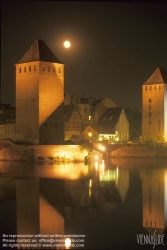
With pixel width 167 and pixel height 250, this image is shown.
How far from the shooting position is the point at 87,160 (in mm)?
32438

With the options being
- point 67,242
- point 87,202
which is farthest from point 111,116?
point 67,242

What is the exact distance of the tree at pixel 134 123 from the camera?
158ft

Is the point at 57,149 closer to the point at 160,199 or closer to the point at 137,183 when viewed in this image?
the point at 137,183

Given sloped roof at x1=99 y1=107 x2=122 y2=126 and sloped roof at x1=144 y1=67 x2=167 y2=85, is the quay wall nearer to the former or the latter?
sloped roof at x1=144 y1=67 x2=167 y2=85

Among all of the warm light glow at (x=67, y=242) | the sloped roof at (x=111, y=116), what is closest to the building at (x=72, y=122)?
the sloped roof at (x=111, y=116)

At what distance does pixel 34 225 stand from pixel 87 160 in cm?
1680

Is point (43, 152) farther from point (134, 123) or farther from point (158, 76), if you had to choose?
point (134, 123)

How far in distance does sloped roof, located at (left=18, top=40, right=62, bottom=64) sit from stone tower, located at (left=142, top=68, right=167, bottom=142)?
1109cm

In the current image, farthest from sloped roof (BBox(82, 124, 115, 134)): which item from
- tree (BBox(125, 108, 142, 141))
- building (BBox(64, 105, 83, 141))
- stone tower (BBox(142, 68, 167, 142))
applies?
tree (BBox(125, 108, 142, 141))

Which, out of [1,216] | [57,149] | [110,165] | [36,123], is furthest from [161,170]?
[1,216]

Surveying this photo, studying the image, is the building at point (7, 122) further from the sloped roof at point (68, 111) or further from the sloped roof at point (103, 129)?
the sloped roof at point (103, 129)

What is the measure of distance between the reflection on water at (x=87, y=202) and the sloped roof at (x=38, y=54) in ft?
22.1

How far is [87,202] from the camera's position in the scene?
62.8 feet

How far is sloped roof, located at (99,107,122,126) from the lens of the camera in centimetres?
4516
